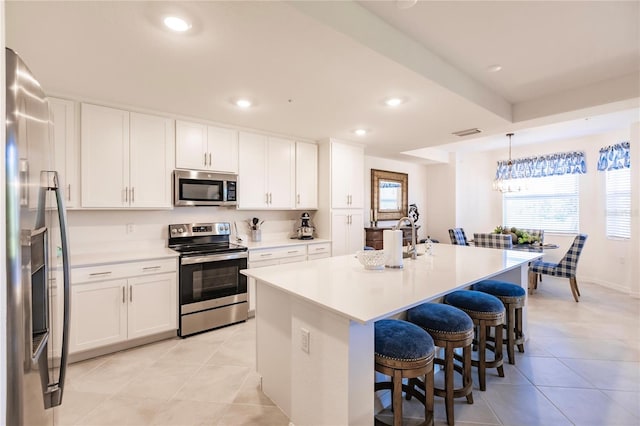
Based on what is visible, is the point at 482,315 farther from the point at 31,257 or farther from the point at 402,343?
the point at 31,257

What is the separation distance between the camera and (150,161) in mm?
3100

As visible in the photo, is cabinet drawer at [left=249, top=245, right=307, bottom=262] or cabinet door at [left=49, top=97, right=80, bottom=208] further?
cabinet drawer at [left=249, top=245, right=307, bottom=262]

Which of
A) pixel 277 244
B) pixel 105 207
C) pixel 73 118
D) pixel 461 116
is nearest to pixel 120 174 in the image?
pixel 105 207

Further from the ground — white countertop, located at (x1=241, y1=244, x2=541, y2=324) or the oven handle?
white countertop, located at (x1=241, y1=244, x2=541, y2=324)

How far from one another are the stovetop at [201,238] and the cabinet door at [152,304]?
14.5 inches

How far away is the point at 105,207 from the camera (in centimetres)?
286

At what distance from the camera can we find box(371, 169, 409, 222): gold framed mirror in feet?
18.6

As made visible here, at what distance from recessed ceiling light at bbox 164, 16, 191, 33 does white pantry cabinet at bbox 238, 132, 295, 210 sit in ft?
6.66

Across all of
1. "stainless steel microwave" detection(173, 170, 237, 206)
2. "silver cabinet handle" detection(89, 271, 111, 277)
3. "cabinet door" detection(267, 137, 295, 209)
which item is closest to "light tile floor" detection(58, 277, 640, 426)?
"silver cabinet handle" detection(89, 271, 111, 277)

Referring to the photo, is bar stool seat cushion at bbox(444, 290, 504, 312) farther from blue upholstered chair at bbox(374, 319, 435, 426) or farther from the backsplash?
the backsplash

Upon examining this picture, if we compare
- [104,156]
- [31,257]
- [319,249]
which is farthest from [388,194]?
[31,257]

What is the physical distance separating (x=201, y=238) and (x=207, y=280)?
0.63 meters

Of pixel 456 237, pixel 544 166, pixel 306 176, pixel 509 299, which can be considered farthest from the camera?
pixel 544 166

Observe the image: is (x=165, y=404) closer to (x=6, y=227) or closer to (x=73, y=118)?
(x=6, y=227)
